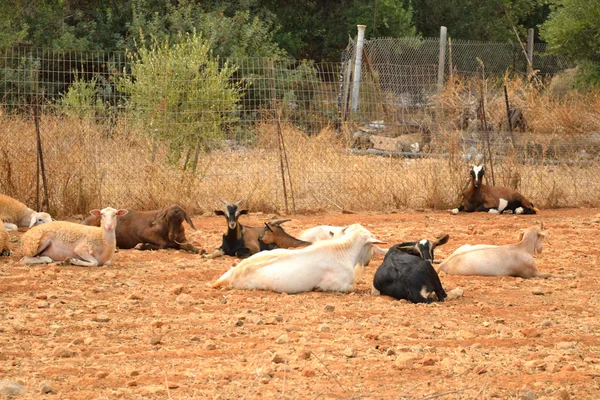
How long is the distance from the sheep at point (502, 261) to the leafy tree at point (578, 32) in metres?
18.8

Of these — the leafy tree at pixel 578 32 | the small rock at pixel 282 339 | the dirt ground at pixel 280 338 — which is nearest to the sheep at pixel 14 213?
the dirt ground at pixel 280 338

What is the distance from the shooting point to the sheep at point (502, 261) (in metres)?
11.2

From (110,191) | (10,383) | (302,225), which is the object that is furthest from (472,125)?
(10,383)

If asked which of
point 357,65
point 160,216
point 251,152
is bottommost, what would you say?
point 160,216

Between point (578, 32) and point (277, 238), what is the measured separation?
19196 mm

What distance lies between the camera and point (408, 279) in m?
9.65

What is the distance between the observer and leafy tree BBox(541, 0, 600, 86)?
28.4m

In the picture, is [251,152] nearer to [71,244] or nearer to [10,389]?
[71,244]

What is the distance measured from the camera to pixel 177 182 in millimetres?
16688

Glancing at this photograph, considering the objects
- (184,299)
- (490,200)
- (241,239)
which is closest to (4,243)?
(241,239)

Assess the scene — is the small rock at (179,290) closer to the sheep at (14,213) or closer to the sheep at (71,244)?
the sheep at (71,244)

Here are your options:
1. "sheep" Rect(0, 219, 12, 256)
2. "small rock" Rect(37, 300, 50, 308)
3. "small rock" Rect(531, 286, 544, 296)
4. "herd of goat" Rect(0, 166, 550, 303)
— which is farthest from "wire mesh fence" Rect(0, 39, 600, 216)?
"small rock" Rect(531, 286, 544, 296)

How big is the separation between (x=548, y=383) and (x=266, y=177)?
1123cm

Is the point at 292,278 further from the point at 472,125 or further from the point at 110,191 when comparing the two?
the point at 472,125
